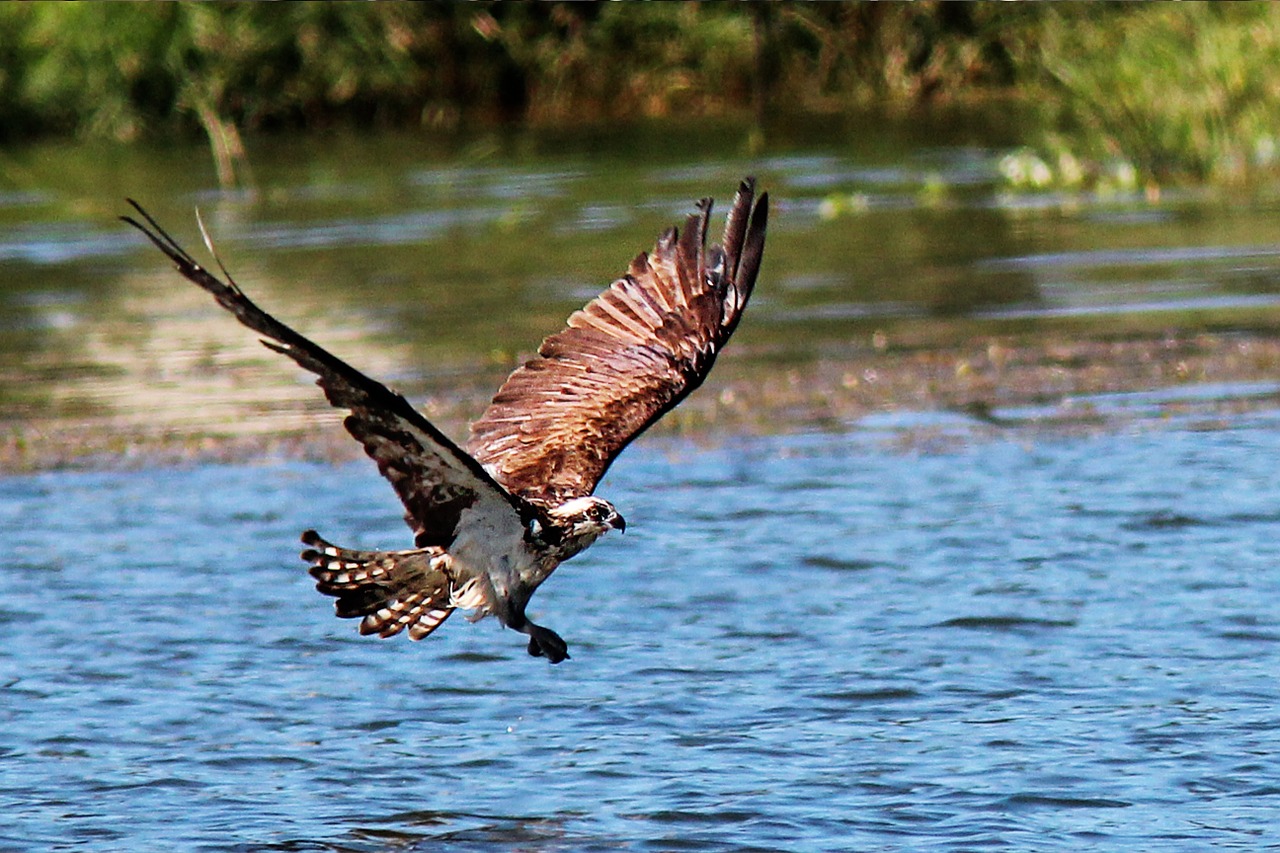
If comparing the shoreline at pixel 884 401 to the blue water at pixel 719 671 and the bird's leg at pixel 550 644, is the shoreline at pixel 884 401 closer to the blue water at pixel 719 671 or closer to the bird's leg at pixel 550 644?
the blue water at pixel 719 671

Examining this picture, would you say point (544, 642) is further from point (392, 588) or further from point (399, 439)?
point (399, 439)

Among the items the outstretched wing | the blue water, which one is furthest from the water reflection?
the outstretched wing

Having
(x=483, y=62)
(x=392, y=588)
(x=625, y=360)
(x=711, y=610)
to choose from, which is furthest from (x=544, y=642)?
(x=483, y=62)

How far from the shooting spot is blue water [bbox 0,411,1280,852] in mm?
5574

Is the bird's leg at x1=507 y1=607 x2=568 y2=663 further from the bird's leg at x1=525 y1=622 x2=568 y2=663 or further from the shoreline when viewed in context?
the shoreline

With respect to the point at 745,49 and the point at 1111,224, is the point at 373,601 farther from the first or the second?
the point at 745,49

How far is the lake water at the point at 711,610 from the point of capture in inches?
223

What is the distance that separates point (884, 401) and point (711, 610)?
329cm

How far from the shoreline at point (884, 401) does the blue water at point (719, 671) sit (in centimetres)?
47

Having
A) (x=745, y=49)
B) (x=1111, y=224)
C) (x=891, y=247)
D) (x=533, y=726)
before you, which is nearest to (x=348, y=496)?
A: (x=533, y=726)

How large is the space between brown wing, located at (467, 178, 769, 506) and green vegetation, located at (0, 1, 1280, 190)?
16250mm

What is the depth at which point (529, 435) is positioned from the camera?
6648 mm

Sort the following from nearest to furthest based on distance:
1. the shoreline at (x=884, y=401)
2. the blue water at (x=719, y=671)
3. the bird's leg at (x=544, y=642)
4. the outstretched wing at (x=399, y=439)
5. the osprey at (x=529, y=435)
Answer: the outstretched wing at (x=399, y=439) < the osprey at (x=529, y=435) < the blue water at (x=719, y=671) < the bird's leg at (x=544, y=642) < the shoreline at (x=884, y=401)

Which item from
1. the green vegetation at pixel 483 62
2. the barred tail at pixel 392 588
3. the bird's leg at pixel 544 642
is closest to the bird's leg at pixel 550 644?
the bird's leg at pixel 544 642
